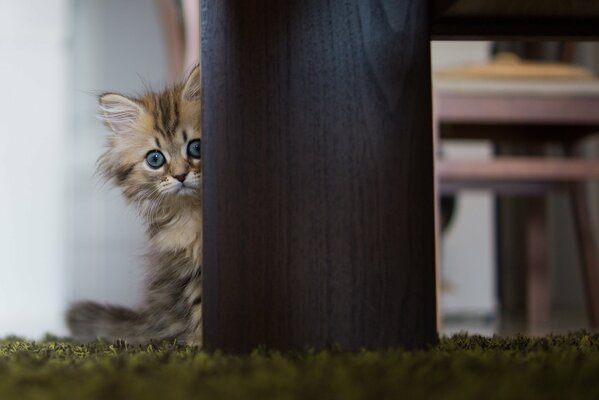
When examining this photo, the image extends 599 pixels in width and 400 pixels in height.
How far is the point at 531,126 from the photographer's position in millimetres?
2602

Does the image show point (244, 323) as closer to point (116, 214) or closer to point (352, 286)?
point (352, 286)

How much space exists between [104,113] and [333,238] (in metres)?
0.44

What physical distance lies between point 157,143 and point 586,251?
1691 millimetres

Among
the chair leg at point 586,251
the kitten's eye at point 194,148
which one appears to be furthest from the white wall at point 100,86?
the kitten's eye at point 194,148

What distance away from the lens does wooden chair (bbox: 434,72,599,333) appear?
217 centimetres

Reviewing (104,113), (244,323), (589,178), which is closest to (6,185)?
(104,113)

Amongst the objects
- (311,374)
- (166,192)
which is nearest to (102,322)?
(166,192)

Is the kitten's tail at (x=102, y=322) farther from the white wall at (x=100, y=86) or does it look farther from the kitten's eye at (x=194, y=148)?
the white wall at (x=100, y=86)

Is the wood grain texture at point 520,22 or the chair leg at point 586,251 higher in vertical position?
the wood grain texture at point 520,22

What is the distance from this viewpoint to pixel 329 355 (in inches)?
30.1

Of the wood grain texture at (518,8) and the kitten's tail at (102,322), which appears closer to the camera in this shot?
the wood grain texture at (518,8)

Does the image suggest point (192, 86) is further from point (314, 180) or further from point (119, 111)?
point (314, 180)

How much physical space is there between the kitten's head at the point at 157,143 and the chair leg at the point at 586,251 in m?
1.51

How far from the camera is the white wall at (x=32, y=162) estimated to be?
74.4 inches
